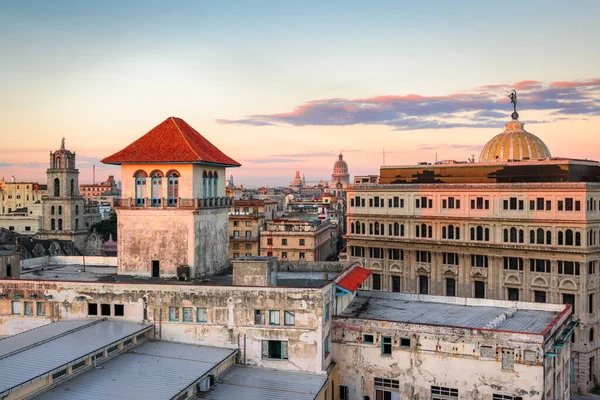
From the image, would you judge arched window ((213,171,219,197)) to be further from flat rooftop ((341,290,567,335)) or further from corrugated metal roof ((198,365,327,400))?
corrugated metal roof ((198,365,327,400))

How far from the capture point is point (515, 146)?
6912 cm

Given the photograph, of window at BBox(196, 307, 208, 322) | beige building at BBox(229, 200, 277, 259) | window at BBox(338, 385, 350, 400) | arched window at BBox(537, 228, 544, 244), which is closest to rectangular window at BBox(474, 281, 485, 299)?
arched window at BBox(537, 228, 544, 244)

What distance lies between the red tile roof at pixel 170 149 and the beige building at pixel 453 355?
1425cm

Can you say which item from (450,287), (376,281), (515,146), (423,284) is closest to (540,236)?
(450,287)

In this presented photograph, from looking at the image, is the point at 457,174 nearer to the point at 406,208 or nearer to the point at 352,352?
the point at 406,208

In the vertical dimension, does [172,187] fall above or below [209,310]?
above

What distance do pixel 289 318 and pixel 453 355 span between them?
366 inches

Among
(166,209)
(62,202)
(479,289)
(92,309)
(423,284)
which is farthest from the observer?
(62,202)

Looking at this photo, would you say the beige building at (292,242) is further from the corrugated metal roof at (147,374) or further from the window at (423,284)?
the corrugated metal roof at (147,374)

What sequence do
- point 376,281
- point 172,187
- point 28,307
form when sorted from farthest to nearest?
point 376,281, point 172,187, point 28,307

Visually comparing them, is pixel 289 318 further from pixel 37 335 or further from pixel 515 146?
pixel 515 146

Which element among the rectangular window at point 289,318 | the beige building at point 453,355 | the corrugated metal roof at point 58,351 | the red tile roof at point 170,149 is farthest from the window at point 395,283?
the corrugated metal roof at point 58,351

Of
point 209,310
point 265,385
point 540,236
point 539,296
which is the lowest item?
point 539,296

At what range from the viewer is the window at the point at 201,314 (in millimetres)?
33031
